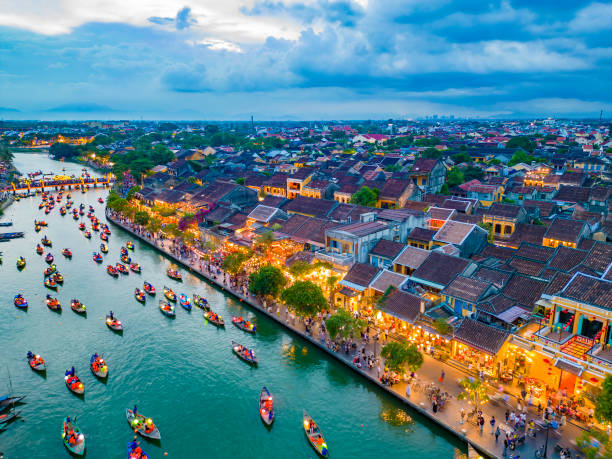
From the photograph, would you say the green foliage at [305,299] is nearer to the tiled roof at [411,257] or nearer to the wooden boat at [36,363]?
the tiled roof at [411,257]

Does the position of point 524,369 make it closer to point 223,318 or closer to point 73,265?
point 223,318

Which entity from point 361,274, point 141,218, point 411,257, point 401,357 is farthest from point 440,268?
point 141,218

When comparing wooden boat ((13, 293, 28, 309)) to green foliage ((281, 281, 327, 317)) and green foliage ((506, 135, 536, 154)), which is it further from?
green foliage ((506, 135, 536, 154))

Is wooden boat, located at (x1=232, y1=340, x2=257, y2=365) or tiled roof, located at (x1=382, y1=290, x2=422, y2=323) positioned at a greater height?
tiled roof, located at (x1=382, y1=290, x2=422, y2=323)

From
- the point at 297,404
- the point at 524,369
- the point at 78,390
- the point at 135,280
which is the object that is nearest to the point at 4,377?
the point at 78,390

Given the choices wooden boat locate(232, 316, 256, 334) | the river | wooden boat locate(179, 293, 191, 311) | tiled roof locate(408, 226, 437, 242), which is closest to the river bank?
the river

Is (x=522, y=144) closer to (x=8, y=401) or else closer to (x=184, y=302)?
(x=184, y=302)

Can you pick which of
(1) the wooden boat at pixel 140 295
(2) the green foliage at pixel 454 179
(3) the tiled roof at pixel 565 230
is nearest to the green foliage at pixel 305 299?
(1) the wooden boat at pixel 140 295
